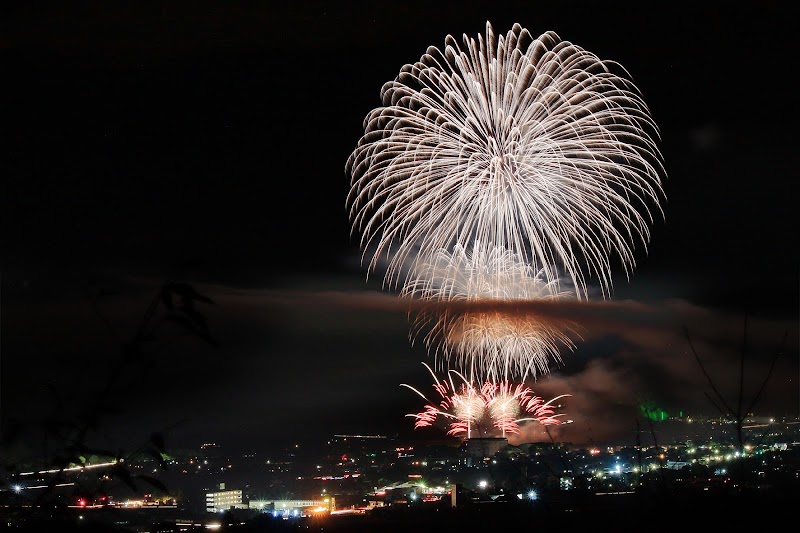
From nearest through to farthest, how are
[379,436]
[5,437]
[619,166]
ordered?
[5,437] < [619,166] < [379,436]

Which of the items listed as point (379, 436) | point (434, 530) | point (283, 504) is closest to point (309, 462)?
point (379, 436)

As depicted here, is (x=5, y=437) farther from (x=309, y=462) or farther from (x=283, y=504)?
(x=309, y=462)

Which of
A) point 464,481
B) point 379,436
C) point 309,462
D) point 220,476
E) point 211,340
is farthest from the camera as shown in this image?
point 379,436

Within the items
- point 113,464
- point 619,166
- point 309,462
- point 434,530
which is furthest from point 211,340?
point 309,462

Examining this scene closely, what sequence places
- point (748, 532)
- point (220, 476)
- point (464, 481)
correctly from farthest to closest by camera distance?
point (220, 476) < point (464, 481) < point (748, 532)

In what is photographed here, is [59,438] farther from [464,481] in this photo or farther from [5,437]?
[464,481]

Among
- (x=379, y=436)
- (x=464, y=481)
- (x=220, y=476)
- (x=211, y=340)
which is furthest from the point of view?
(x=379, y=436)

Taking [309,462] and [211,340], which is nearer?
[211,340]

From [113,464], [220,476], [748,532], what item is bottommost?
[748,532]

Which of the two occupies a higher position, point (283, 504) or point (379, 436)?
point (379, 436)
